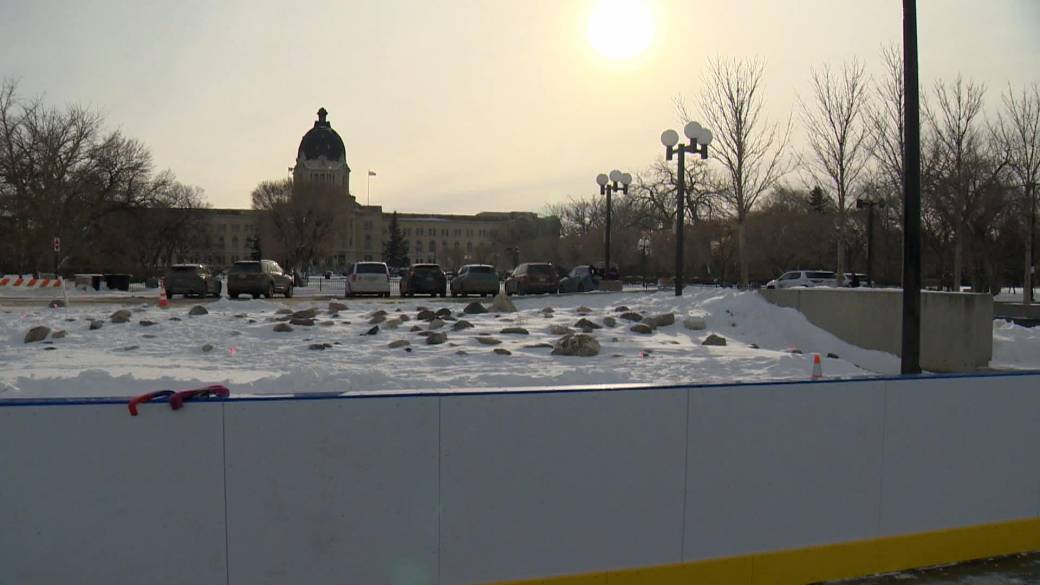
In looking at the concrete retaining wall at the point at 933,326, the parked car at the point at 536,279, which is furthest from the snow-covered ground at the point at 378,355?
the parked car at the point at 536,279

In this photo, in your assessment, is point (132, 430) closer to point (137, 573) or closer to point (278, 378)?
point (137, 573)

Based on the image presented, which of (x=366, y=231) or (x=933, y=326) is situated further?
(x=366, y=231)

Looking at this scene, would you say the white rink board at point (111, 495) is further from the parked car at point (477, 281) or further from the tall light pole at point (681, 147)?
the parked car at point (477, 281)

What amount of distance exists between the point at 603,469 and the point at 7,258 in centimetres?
5707

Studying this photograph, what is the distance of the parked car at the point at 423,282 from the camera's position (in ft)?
110

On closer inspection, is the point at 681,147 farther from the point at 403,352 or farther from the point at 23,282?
the point at 23,282

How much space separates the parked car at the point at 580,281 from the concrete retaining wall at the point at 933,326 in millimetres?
22188

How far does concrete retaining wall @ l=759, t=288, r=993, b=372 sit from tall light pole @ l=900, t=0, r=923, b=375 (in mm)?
5905

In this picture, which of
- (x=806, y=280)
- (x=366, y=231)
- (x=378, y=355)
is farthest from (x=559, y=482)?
(x=366, y=231)

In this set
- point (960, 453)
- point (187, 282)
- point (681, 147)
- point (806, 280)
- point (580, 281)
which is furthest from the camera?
point (806, 280)

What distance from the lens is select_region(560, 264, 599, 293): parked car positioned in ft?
124

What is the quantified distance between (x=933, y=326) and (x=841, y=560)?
10900 millimetres

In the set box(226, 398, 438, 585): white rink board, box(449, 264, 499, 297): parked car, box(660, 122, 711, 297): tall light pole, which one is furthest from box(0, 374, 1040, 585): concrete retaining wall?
box(449, 264, 499, 297): parked car

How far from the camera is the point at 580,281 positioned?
3781 centimetres
